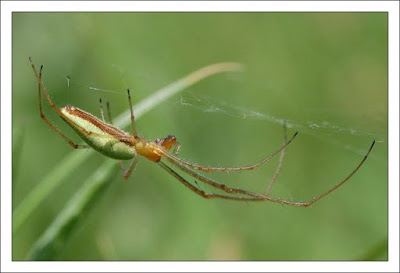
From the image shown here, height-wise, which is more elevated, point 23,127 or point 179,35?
point 179,35

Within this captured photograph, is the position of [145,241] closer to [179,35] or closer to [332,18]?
[179,35]

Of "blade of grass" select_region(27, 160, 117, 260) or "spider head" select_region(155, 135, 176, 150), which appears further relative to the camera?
"spider head" select_region(155, 135, 176, 150)

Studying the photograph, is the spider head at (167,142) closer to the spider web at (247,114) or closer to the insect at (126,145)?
the insect at (126,145)

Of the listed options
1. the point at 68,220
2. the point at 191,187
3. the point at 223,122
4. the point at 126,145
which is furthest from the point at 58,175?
the point at 223,122

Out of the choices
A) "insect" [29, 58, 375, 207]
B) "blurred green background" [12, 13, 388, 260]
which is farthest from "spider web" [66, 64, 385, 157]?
"insect" [29, 58, 375, 207]

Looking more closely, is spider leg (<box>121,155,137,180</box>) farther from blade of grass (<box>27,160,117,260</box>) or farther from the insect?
blade of grass (<box>27,160,117,260</box>)

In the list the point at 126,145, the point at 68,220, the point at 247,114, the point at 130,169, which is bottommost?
the point at 68,220

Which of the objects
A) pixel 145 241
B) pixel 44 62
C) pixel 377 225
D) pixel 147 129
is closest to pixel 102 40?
pixel 44 62

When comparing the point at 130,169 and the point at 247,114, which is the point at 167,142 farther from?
the point at 247,114
